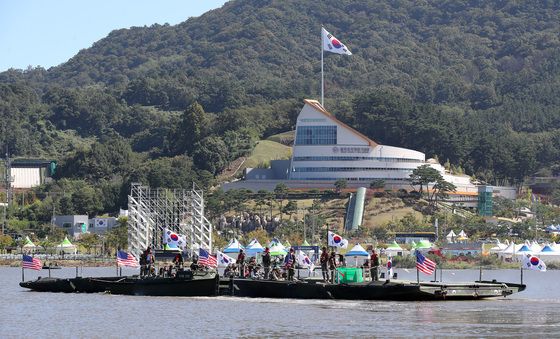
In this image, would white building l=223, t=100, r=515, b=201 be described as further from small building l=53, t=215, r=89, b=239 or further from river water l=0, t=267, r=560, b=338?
river water l=0, t=267, r=560, b=338

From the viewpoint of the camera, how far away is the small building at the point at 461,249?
13688 cm

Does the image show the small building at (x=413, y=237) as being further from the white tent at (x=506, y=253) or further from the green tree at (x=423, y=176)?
the green tree at (x=423, y=176)

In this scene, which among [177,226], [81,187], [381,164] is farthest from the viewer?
[81,187]

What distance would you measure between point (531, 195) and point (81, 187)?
196ft

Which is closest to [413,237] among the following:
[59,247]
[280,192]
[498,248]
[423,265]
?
[498,248]

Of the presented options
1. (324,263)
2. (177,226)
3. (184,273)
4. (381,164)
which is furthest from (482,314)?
(381,164)

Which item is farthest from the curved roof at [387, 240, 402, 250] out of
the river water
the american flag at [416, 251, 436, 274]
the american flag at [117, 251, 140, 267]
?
the american flag at [416, 251, 436, 274]

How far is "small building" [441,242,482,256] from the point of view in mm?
136875

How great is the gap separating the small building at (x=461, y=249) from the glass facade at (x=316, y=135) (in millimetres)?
45291

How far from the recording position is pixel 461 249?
138m

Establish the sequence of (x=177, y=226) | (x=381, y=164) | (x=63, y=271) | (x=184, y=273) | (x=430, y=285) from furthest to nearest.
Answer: (x=381, y=164) < (x=177, y=226) < (x=63, y=271) < (x=184, y=273) < (x=430, y=285)

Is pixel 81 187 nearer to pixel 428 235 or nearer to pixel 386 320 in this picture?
pixel 428 235

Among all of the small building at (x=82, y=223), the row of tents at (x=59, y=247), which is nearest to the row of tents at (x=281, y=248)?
the row of tents at (x=59, y=247)

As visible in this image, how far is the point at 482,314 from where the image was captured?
195 ft
